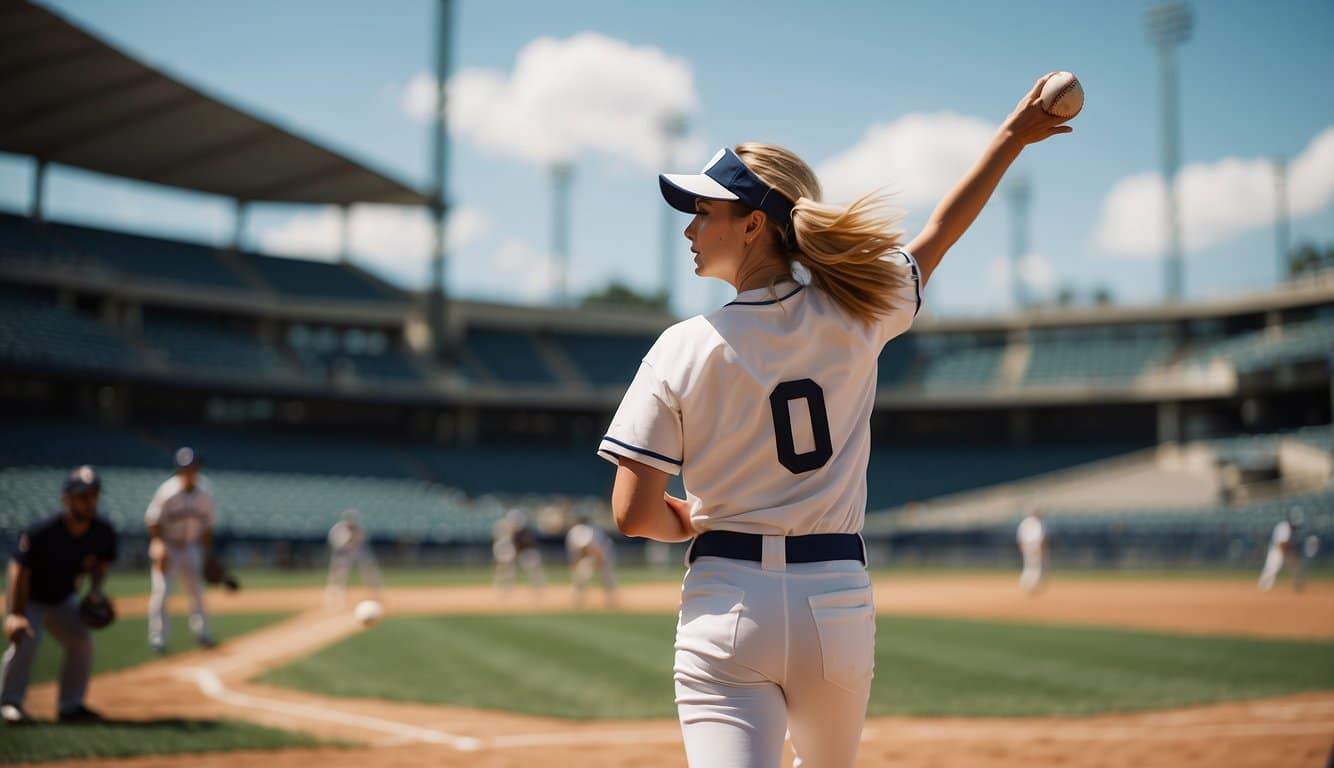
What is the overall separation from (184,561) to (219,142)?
104 ft

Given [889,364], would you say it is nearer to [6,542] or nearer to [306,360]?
[306,360]

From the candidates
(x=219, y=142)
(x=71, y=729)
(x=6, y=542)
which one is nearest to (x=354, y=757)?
(x=71, y=729)

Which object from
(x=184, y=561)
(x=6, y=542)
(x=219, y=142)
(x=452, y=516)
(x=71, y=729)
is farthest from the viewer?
(x=219, y=142)

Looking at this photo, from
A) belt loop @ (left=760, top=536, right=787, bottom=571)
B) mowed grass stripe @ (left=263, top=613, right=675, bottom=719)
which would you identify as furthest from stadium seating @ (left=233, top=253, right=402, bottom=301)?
belt loop @ (left=760, top=536, right=787, bottom=571)

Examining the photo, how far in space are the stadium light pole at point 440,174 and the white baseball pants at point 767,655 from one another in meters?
45.0

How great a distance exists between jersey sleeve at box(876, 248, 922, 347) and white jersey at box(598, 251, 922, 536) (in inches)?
4.5

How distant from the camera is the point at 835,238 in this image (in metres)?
2.24

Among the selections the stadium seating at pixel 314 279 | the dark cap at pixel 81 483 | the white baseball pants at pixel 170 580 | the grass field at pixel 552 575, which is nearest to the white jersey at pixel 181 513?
the white baseball pants at pixel 170 580

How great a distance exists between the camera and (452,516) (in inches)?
1437

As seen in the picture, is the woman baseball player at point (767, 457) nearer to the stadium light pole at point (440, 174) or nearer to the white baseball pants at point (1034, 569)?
the white baseball pants at point (1034, 569)

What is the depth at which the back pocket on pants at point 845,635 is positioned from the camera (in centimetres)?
216

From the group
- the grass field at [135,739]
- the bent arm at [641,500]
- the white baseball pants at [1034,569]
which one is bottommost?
the white baseball pants at [1034,569]

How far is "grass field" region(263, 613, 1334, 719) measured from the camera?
916cm

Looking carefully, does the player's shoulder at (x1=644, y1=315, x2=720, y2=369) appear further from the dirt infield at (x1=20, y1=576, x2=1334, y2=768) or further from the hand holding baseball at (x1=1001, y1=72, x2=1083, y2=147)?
the dirt infield at (x1=20, y1=576, x2=1334, y2=768)
